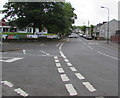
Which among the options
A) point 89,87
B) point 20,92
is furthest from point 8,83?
point 89,87

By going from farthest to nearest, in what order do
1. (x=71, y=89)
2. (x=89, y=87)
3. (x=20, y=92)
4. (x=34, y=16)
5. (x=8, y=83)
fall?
(x=34, y=16) < (x=8, y=83) < (x=89, y=87) < (x=71, y=89) < (x=20, y=92)

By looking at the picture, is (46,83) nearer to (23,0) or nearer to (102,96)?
(102,96)

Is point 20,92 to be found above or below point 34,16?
below

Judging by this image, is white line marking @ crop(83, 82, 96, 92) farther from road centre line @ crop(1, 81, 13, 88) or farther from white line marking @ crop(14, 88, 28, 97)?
road centre line @ crop(1, 81, 13, 88)

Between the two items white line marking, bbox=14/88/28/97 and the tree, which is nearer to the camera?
white line marking, bbox=14/88/28/97

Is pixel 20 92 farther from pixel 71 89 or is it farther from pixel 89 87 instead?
pixel 89 87

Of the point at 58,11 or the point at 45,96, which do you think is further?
the point at 58,11

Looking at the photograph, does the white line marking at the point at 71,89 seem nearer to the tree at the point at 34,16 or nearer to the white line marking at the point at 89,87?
the white line marking at the point at 89,87

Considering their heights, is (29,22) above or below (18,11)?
below

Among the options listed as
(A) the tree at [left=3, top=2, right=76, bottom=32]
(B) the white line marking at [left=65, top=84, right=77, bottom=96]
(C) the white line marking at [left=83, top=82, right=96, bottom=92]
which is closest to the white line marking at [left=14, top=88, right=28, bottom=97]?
(B) the white line marking at [left=65, top=84, right=77, bottom=96]

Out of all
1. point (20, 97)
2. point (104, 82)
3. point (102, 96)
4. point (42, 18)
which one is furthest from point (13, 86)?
A: point (42, 18)

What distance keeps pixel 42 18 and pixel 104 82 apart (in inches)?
1149

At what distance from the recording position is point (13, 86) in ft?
16.4

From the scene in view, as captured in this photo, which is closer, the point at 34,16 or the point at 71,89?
the point at 71,89
